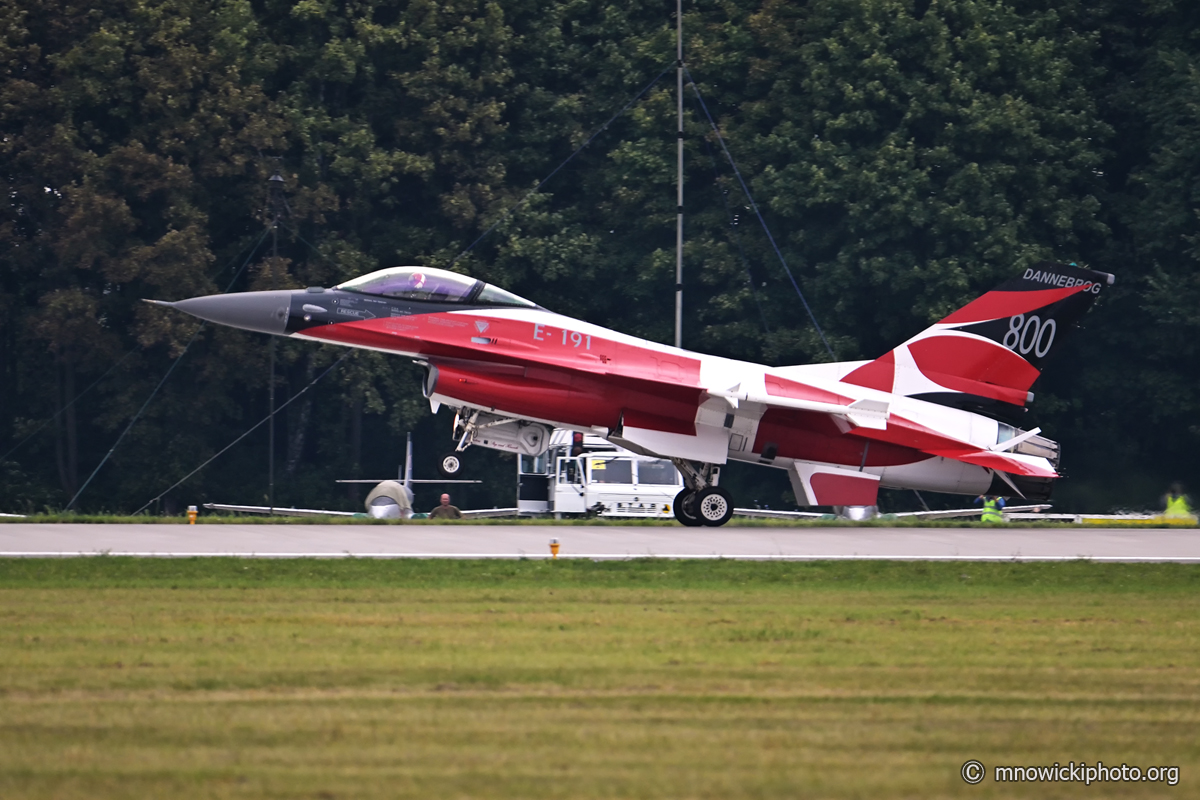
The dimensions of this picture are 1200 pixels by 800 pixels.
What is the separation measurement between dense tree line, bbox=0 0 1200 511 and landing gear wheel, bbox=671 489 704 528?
15.2 meters

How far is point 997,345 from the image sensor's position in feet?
76.7

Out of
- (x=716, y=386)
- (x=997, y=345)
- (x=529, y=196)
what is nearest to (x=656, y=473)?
(x=716, y=386)

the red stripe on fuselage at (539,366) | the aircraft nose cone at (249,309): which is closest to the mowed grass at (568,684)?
the red stripe on fuselage at (539,366)

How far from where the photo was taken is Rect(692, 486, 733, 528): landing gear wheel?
23156 millimetres

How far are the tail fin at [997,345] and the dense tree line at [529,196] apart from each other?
13.2 metres

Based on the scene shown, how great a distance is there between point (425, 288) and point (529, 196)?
1842 centimetres

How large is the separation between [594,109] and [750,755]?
3616cm

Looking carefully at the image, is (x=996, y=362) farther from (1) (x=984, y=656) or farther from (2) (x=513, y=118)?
(2) (x=513, y=118)

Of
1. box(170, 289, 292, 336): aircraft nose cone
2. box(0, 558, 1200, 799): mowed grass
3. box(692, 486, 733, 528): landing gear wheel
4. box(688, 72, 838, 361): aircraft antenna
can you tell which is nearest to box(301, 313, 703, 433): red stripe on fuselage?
box(170, 289, 292, 336): aircraft nose cone

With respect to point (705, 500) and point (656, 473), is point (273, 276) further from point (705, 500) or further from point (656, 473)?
point (705, 500)

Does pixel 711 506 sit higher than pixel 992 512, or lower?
higher

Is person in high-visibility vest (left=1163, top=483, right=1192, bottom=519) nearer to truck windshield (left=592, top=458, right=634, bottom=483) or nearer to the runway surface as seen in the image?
the runway surface

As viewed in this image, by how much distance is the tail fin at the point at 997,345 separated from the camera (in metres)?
23.3

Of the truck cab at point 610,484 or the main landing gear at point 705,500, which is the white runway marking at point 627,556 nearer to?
the main landing gear at point 705,500
